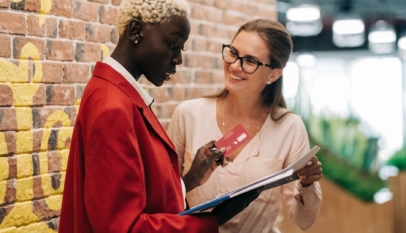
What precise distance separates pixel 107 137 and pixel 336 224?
13.0 ft

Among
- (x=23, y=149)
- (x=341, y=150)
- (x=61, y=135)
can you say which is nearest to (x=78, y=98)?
(x=61, y=135)

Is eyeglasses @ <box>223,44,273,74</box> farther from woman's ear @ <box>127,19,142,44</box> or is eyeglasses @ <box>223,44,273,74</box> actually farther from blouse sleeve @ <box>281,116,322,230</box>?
woman's ear @ <box>127,19,142,44</box>

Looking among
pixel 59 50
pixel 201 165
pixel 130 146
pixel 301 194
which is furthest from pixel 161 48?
pixel 301 194

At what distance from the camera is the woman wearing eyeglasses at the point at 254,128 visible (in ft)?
8.35

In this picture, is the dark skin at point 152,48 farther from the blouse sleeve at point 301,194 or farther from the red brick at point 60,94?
the blouse sleeve at point 301,194

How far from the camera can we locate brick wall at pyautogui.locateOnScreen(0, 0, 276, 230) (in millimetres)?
2104

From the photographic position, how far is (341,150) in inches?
199

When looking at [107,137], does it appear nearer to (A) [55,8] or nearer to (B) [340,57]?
(A) [55,8]

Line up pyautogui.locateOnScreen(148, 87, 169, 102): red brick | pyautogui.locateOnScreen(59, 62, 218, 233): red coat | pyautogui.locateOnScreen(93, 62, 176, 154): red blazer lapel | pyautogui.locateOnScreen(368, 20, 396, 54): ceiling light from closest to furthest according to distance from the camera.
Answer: pyautogui.locateOnScreen(59, 62, 218, 233): red coat < pyautogui.locateOnScreen(93, 62, 176, 154): red blazer lapel < pyautogui.locateOnScreen(148, 87, 169, 102): red brick < pyautogui.locateOnScreen(368, 20, 396, 54): ceiling light

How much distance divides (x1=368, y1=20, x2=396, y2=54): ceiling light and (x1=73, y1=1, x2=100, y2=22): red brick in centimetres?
1352

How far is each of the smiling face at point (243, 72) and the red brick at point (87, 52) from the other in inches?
22.9

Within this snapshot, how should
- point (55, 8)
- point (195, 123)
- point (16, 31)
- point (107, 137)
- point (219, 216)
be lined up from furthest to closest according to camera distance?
point (195, 123), point (55, 8), point (16, 31), point (219, 216), point (107, 137)

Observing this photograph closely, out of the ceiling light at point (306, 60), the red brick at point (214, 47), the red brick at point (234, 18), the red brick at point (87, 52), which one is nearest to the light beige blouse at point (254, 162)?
the red brick at point (87, 52)

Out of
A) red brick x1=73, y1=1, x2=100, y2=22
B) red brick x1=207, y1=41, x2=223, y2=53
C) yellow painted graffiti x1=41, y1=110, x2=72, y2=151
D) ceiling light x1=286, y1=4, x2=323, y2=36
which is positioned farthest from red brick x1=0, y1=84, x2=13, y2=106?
ceiling light x1=286, y1=4, x2=323, y2=36
